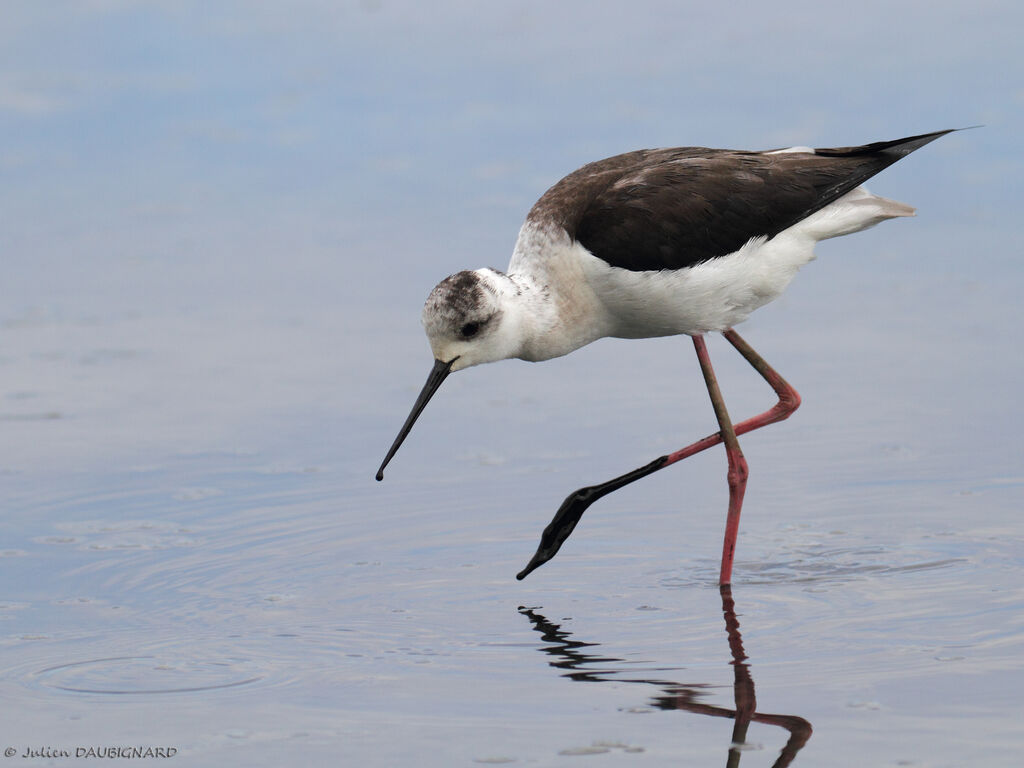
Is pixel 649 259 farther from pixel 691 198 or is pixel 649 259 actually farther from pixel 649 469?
pixel 649 469

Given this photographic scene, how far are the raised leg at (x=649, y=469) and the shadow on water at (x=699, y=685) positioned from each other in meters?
0.52

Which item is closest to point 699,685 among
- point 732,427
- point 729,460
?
point 729,460

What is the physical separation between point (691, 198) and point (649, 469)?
1.28 m

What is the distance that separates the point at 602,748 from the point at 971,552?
273 centimetres

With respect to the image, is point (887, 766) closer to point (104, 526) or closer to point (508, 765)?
point (508, 765)

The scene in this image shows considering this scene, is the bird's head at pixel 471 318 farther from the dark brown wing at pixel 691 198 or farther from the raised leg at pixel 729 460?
the raised leg at pixel 729 460

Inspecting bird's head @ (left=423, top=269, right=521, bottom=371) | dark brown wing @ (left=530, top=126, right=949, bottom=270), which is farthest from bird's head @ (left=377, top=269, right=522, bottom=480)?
dark brown wing @ (left=530, top=126, right=949, bottom=270)

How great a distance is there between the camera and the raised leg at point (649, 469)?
8.04m

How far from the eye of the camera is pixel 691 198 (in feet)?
26.5

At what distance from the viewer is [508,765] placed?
19.0ft

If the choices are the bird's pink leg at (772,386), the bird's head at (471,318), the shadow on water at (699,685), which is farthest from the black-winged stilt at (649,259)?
the shadow on water at (699,685)

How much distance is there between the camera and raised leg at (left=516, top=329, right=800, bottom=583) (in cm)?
804

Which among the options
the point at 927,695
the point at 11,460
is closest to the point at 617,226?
the point at 927,695

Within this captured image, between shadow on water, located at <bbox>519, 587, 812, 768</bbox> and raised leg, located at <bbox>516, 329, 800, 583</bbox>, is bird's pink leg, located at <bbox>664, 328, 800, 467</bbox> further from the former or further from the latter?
shadow on water, located at <bbox>519, 587, 812, 768</bbox>
